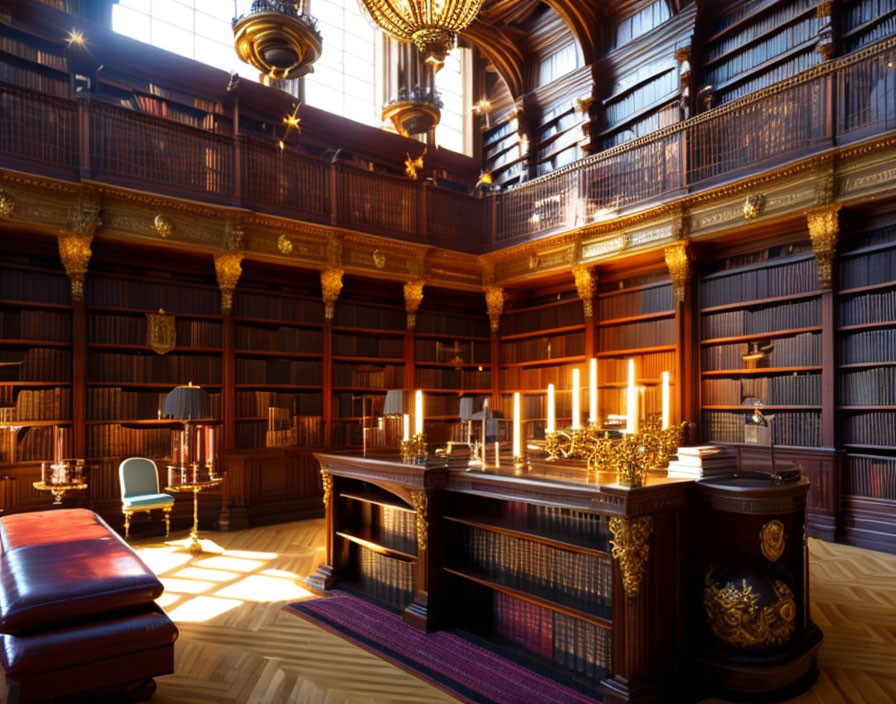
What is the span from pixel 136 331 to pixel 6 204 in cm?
157

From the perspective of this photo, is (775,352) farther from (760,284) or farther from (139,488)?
(139,488)

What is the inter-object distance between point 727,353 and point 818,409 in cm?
101

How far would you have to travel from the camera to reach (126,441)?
6.02 m

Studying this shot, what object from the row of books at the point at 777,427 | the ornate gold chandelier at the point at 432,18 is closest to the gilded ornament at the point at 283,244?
the ornate gold chandelier at the point at 432,18

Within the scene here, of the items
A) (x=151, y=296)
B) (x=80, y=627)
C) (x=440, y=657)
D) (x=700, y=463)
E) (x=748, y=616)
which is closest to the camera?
(x=80, y=627)

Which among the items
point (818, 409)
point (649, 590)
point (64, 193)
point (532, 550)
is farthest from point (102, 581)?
point (818, 409)

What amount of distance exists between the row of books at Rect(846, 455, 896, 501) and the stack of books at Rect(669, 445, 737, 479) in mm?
3246

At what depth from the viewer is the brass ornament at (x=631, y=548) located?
2529 millimetres

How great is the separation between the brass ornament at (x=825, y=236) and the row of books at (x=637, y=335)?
61.1 inches

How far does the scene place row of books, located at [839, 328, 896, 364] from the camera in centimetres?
523

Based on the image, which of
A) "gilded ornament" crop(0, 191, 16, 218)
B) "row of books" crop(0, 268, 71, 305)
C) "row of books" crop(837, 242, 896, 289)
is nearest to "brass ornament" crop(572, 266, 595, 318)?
"row of books" crop(837, 242, 896, 289)

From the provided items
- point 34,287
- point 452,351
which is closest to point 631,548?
point 34,287

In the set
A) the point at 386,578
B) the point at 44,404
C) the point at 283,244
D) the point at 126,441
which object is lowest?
the point at 386,578

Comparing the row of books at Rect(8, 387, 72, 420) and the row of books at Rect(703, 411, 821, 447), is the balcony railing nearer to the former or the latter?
the row of books at Rect(8, 387, 72, 420)
